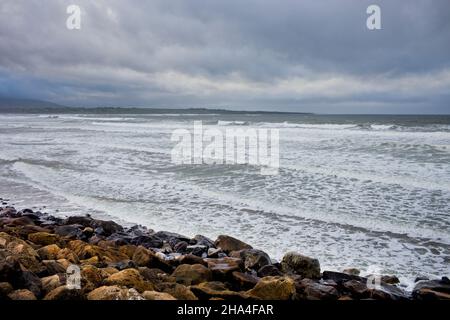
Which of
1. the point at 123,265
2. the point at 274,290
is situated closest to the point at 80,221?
the point at 123,265

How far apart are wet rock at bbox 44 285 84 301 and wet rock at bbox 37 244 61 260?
154cm

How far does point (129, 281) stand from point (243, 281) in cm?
150

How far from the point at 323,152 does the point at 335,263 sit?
46.2ft

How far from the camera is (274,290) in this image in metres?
4.44

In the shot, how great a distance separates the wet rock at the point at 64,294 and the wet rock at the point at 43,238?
2.65 m

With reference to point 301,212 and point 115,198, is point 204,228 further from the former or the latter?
point 115,198

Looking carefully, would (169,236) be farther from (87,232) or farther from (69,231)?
(69,231)

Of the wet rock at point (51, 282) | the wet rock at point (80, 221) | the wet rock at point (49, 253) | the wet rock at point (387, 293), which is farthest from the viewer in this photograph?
the wet rock at point (80, 221)

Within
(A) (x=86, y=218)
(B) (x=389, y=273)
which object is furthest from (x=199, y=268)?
(A) (x=86, y=218)

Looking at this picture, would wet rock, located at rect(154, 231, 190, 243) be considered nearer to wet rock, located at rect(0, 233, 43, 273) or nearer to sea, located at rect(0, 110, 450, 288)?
sea, located at rect(0, 110, 450, 288)

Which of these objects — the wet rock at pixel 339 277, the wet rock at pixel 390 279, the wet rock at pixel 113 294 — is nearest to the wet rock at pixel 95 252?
the wet rock at pixel 113 294

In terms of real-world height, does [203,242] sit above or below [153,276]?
below

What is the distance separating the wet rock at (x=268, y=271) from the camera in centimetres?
542

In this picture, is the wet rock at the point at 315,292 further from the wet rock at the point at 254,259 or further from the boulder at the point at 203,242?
the boulder at the point at 203,242
